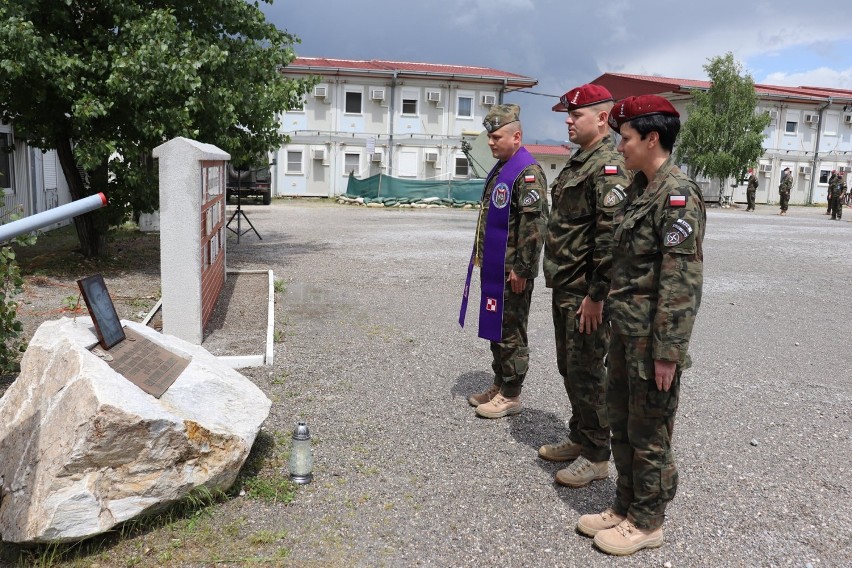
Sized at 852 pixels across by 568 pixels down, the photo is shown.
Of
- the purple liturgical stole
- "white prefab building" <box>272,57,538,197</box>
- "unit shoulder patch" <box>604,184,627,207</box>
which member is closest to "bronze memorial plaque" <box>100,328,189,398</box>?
the purple liturgical stole

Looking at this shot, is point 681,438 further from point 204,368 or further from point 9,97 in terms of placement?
point 9,97

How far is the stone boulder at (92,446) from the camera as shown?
3.00 metres

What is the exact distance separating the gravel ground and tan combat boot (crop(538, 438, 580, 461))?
0.06m

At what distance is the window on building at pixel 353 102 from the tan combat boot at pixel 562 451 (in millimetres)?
32477

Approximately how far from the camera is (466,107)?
35406mm

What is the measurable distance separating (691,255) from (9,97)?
1010 centimetres

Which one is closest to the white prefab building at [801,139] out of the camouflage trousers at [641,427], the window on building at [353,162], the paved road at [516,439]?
the window on building at [353,162]

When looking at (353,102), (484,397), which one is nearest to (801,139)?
(353,102)

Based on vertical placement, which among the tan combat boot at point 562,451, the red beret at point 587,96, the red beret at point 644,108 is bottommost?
the tan combat boot at point 562,451

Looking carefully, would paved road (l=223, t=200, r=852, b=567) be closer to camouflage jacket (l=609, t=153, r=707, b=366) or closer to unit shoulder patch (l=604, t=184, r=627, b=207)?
camouflage jacket (l=609, t=153, r=707, b=366)

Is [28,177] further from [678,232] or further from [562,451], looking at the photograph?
[678,232]

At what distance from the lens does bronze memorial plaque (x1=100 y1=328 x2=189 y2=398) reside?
3.53 meters

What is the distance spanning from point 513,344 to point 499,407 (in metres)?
0.48

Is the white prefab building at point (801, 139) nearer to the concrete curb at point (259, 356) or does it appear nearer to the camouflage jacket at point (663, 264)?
the concrete curb at point (259, 356)
